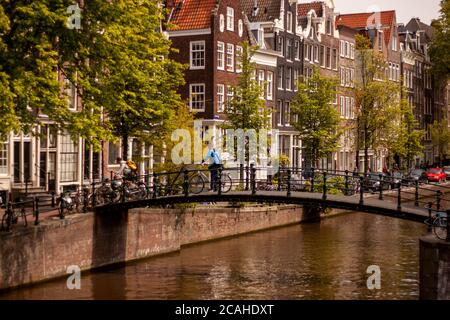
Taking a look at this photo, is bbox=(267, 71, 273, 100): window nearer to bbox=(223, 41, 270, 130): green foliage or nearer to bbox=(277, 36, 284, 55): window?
bbox=(277, 36, 284, 55): window

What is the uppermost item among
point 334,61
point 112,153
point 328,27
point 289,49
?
point 328,27

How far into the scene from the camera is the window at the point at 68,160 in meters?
32.6

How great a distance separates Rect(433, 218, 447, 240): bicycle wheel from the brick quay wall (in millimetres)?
10297

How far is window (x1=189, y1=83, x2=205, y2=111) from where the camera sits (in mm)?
44000

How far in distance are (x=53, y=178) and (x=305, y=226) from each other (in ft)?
42.3

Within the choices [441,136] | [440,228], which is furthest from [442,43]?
[440,228]

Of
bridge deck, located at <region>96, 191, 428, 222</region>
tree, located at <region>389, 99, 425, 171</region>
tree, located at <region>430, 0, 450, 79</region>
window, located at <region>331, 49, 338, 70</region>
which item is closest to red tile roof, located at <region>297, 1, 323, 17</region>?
window, located at <region>331, 49, 338, 70</region>

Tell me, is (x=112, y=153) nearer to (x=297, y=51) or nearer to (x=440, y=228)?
→ (x=440, y=228)

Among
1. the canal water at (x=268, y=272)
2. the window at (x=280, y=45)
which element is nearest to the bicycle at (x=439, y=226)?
the canal water at (x=268, y=272)

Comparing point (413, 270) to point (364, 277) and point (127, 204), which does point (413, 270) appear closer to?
point (364, 277)

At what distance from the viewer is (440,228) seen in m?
20.1

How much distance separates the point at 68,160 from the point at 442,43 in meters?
44.1
